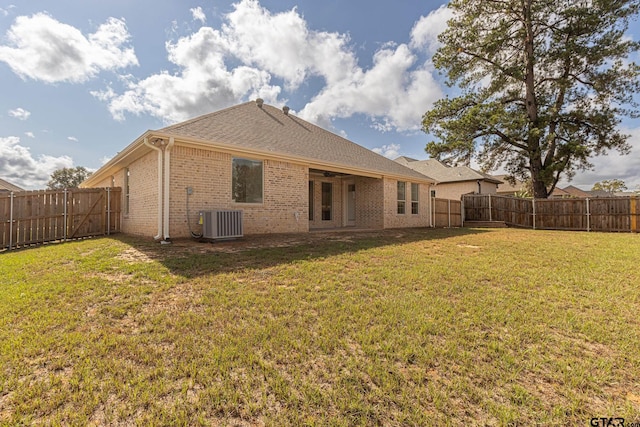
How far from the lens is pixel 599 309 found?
3.59m

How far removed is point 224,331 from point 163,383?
77 cm

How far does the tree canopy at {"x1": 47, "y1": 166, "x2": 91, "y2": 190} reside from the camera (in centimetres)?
4409

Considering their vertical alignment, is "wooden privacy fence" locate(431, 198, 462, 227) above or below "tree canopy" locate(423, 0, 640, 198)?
below

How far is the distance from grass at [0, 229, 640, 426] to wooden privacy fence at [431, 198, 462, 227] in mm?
12217

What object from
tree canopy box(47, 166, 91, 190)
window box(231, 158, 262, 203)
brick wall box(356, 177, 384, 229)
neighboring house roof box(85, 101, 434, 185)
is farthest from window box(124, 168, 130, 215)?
tree canopy box(47, 166, 91, 190)

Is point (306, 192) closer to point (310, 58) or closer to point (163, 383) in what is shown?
point (310, 58)

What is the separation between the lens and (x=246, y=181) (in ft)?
29.9

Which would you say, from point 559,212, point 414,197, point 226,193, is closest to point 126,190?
point 226,193

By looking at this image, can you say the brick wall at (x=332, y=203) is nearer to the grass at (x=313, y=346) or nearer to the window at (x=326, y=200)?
the window at (x=326, y=200)

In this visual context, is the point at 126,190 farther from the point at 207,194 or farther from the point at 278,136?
the point at 278,136

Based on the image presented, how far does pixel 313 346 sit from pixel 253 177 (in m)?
7.42

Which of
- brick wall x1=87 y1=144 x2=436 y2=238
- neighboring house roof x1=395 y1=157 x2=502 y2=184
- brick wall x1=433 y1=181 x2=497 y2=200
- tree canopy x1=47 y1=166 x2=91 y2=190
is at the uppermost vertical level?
tree canopy x1=47 y1=166 x2=91 y2=190

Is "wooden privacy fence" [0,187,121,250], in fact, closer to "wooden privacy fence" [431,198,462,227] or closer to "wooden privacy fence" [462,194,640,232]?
"wooden privacy fence" [431,198,462,227]

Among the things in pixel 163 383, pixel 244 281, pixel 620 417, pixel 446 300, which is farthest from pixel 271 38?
pixel 620 417
